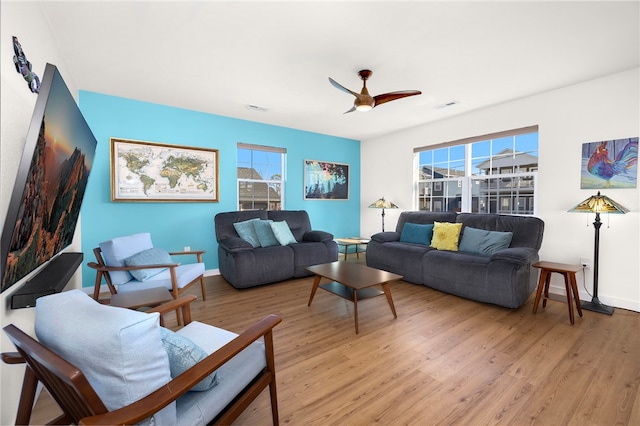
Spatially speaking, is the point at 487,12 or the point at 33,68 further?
the point at 487,12

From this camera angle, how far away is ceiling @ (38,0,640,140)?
2.00 m

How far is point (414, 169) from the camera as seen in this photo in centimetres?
514

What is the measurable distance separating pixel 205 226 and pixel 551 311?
4484 mm

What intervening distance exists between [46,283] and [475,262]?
12.1 ft

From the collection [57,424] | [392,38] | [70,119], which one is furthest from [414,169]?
[57,424]

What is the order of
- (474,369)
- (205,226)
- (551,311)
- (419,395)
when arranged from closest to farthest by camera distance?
1. (419,395)
2. (474,369)
3. (551,311)
4. (205,226)

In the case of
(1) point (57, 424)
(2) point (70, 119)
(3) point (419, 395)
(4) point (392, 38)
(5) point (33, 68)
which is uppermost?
(4) point (392, 38)

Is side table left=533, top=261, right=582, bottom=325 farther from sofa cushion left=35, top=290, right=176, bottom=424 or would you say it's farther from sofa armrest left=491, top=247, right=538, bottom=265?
sofa cushion left=35, top=290, right=176, bottom=424

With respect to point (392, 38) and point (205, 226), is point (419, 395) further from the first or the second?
point (205, 226)

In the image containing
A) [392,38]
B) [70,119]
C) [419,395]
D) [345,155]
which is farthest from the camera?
[345,155]

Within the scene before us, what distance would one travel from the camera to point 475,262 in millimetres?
3193

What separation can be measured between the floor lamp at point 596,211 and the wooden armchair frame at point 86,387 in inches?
138

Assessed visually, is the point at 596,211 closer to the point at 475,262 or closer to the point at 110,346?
the point at 475,262

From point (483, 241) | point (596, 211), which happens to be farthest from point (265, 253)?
point (596, 211)
